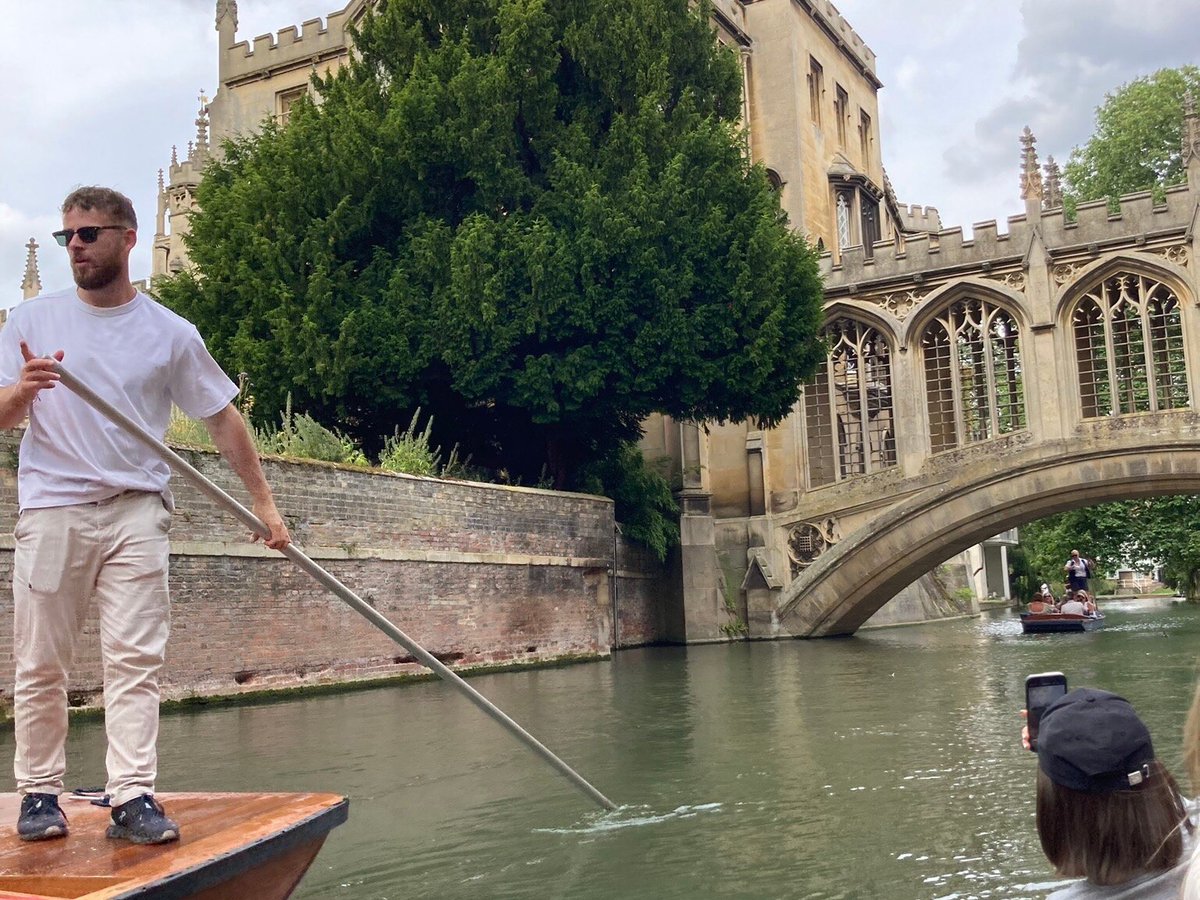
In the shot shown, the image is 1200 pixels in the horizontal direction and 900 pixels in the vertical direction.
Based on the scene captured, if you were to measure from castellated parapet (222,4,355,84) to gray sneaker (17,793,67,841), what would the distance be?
967 inches

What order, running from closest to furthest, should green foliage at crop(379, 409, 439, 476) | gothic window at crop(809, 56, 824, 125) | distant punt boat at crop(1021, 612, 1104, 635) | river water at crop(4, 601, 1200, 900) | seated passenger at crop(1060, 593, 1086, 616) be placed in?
Result: river water at crop(4, 601, 1200, 900)
green foliage at crop(379, 409, 439, 476)
distant punt boat at crop(1021, 612, 1104, 635)
seated passenger at crop(1060, 593, 1086, 616)
gothic window at crop(809, 56, 824, 125)

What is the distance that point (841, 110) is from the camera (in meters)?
28.4

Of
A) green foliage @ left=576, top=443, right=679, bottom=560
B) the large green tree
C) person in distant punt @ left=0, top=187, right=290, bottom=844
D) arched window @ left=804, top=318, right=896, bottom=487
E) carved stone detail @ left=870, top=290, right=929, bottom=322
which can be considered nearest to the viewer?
person in distant punt @ left=0, top=187, right=290, bottom=844

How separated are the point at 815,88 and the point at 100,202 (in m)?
25.0

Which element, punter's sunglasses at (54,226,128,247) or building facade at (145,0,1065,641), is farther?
building facade at (145,0,1065,641)

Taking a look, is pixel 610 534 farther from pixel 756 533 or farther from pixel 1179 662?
pixel 1179 662

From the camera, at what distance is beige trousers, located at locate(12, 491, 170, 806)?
326cm

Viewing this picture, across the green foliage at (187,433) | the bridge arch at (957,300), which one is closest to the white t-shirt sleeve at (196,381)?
the green foliage at (187,433)

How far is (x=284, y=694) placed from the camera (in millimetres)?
11945

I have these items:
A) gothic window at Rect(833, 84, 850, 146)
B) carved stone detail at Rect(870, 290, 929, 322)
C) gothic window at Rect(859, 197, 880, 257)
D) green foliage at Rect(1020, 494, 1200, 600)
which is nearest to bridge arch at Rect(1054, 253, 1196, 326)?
carved stone detail at Rect(870, 290, 929, 322)

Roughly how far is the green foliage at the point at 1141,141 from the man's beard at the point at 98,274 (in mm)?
32238

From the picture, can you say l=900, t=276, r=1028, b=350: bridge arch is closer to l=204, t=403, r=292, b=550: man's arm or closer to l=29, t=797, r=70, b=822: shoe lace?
l=204, t=403, r=292, b=550: man's arm

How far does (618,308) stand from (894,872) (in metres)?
12.5

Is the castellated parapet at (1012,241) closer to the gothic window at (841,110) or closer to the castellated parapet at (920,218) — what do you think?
the gothic window at (841,110)
